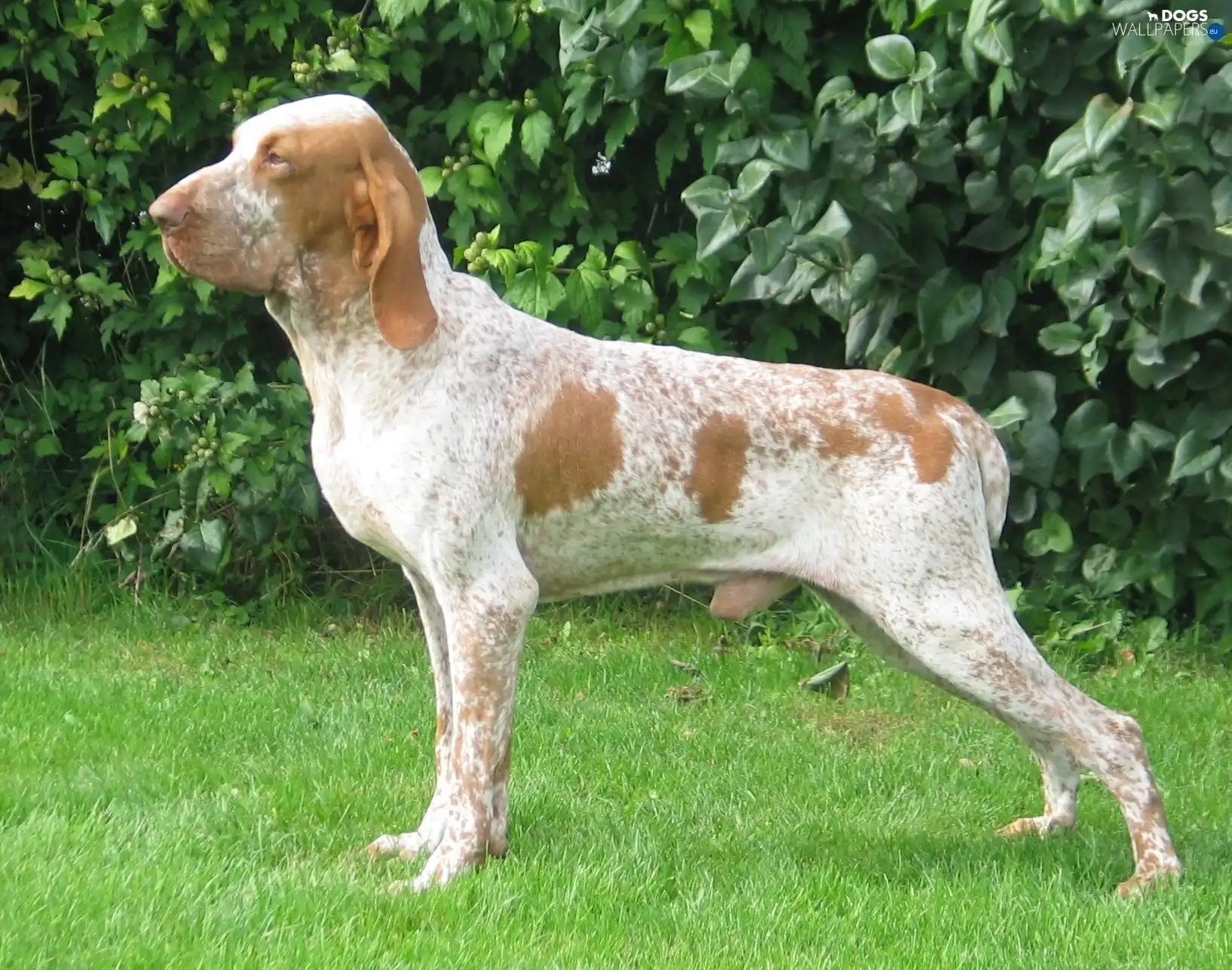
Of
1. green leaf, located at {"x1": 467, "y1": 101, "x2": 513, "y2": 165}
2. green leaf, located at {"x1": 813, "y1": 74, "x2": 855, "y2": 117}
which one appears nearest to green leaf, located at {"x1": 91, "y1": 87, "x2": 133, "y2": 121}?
green leaf, located at {"x1": 467, "y1": 101, "x2": 513, "y2": 165}

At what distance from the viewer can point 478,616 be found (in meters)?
3.52

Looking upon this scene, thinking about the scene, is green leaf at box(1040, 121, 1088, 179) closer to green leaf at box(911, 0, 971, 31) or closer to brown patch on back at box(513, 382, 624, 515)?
green leaf at box(911, 0, 971, 31)

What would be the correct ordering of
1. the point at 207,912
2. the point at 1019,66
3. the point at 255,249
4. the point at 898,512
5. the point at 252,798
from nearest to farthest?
the point at 207,912
the point at 255,249
the point at 898,512
the point at 252,798
the point at 1019,66

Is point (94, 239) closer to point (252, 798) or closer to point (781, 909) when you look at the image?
point (252, 798)

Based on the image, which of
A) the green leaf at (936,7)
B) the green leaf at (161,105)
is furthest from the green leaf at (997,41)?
the green leaf at (161,105)

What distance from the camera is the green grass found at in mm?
3154

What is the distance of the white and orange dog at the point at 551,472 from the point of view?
341 cm

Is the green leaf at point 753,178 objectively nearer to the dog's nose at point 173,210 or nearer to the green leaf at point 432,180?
the green leaf at point 432,180

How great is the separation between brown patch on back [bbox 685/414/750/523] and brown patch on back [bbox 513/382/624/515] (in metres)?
0.18

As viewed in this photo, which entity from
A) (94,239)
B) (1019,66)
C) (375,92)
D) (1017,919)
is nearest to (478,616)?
(1017,919)

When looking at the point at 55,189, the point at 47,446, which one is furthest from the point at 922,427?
the point at 47,446

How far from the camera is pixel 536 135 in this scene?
5801mm

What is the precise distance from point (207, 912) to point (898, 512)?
5.64ft

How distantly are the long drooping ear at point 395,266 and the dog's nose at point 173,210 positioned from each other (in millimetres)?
381
